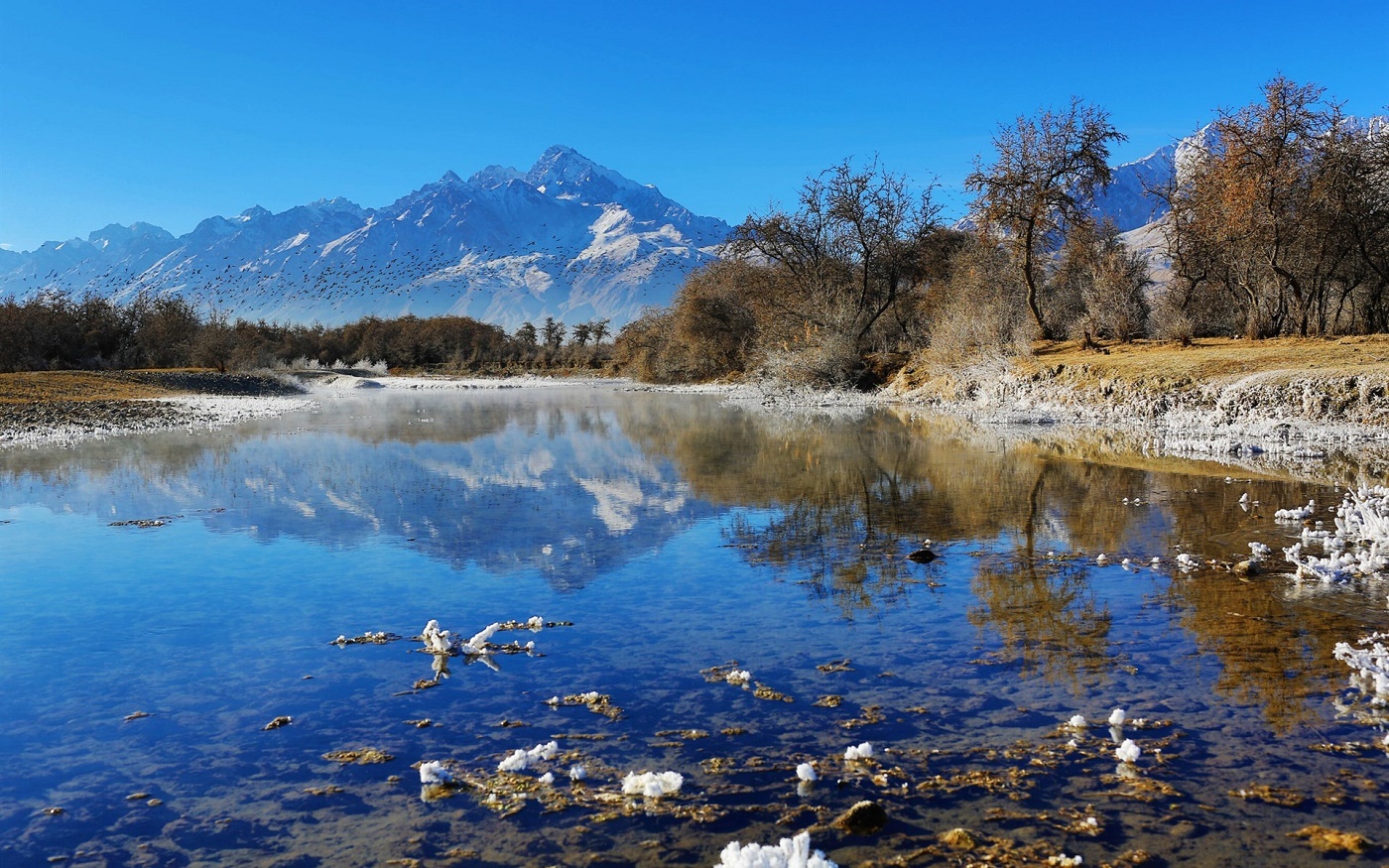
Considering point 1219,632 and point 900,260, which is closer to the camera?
point 1219,632

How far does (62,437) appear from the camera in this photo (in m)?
20.2

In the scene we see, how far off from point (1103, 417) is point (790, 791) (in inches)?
795

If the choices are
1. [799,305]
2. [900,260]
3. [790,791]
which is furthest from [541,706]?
[900,260]

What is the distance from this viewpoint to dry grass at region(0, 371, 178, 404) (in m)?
25.8

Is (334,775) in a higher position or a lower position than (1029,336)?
lower

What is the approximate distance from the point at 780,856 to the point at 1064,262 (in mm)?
42865

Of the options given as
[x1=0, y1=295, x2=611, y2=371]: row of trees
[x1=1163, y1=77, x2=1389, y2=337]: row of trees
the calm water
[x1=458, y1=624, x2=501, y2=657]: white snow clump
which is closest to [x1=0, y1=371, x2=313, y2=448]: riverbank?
[x1=0, y1=295, x2=611, y2=371]: row of trees

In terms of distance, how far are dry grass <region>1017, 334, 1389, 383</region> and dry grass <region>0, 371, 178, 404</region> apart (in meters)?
28.7

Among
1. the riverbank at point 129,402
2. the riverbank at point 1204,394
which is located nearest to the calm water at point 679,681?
the riverbank at point 1204,394

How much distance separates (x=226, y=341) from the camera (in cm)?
4906

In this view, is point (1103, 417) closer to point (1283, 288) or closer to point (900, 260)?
point (1283, 288)

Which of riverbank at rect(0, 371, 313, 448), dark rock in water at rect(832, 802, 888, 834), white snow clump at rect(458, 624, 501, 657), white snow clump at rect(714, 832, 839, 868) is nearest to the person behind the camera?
white snow clump at rect(714, 832, 839, 868)

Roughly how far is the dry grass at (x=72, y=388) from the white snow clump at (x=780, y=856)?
2788cm

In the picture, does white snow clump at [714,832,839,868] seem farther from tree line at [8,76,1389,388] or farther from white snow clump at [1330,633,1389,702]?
tree line at [8,76,1389,388]
